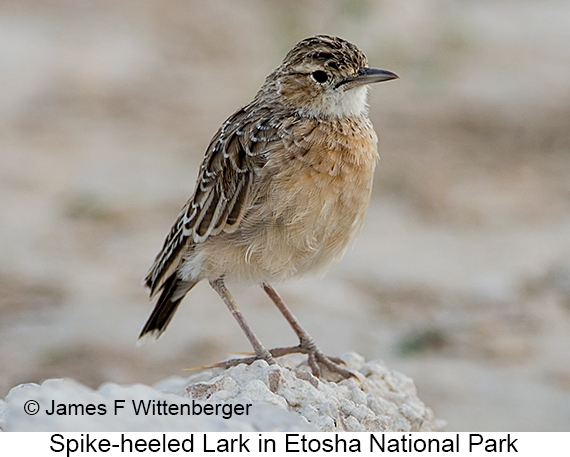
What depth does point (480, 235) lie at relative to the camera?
439 inches

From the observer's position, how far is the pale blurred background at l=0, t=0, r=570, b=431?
27.4ft

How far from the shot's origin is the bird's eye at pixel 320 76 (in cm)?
592

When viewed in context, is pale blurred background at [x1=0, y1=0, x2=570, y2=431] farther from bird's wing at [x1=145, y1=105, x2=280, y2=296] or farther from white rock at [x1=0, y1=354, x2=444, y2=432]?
white rock at [x1=0, y1=354, x2=444, y2=432]

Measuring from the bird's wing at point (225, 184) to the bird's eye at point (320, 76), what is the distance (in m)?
0.35

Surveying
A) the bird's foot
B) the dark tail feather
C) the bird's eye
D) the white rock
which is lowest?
the white rock

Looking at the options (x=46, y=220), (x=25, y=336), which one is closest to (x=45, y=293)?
(x=25, y=336)

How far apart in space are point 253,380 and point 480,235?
21.6ft

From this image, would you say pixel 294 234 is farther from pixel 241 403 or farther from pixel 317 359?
pixel 241 403

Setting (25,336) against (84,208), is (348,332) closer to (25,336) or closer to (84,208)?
(25,336)

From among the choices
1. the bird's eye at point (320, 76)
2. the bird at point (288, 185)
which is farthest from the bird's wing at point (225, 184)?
the bird's eye at point (320, 76)

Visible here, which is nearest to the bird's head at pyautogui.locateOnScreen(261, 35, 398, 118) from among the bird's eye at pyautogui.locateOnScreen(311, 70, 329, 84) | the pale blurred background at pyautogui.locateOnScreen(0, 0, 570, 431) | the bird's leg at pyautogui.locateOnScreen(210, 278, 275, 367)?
the bird's eye at pyautogui.locateOnScreen(311, 70, 329, 84)

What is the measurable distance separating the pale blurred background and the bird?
487 mm

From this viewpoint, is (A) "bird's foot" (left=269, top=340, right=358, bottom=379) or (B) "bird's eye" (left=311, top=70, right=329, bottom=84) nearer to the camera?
(A) "bird's foot" (left=269, top=340, right=358, bottom=379)

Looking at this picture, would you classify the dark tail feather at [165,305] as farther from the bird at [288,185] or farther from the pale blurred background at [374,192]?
the pale blurred background at [374,192]
